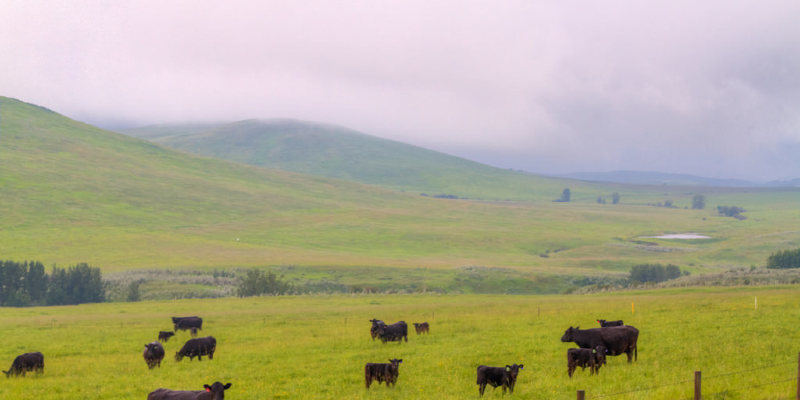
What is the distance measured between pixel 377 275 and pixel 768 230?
13859 cm

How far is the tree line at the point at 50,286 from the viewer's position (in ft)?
263

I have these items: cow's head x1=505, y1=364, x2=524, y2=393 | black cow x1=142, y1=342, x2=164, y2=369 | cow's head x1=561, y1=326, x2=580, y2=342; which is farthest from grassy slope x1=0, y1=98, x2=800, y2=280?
cow's head x1=505, y1=364, x2=524, y2=393

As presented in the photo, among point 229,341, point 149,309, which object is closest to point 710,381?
point 229,341

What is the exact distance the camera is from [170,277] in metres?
95.0

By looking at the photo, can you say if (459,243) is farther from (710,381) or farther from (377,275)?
(710,381)

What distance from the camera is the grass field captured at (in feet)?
64.8

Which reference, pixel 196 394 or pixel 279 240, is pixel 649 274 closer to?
pixel 279 240

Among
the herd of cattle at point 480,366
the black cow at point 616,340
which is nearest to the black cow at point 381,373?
the herd of cattle at point 480,366

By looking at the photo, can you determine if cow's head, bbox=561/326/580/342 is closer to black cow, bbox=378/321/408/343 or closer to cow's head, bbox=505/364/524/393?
cow's head, bbox=505/364/524/393

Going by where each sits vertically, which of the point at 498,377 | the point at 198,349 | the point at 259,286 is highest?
the point at 498,377

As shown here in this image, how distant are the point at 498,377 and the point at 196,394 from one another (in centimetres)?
884

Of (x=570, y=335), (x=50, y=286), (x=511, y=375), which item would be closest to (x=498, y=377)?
(x=511, y=375)

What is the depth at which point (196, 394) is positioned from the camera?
17391 mm

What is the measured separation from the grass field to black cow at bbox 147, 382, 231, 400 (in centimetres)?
338
